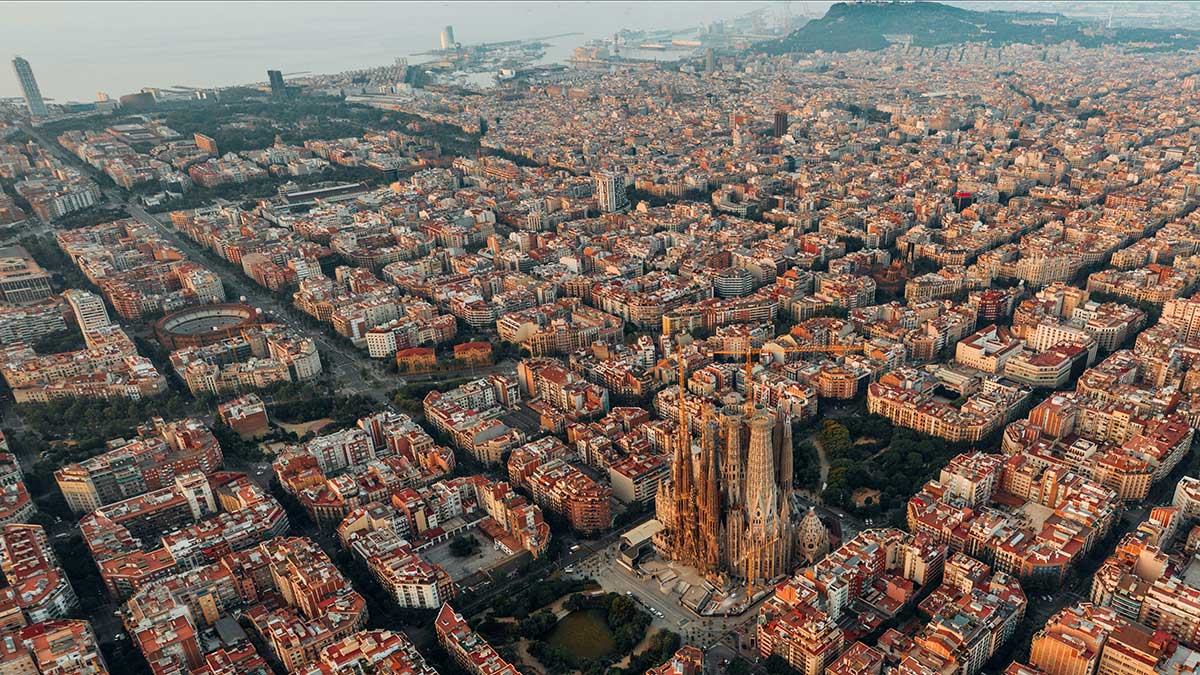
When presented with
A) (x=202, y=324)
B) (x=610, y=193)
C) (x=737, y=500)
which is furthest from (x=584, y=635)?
(x=610, y=193)

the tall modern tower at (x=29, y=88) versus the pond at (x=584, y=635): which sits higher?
the tall modern tower at (x=29, y=88)

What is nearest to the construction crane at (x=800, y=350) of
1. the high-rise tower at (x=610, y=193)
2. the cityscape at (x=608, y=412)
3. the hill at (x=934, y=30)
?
the cityscape at (x=608, y=412)

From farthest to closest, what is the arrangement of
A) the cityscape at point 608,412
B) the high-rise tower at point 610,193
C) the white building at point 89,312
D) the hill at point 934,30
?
the hill at point 934,30, the high-rise tower at point 610,193, the white building at point 89,312, the cityscape at point 608,412

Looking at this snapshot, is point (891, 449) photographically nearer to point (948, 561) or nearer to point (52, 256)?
point (948, 561)

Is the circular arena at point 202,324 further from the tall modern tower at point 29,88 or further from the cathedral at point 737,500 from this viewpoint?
the tall modern tower at point 29,88

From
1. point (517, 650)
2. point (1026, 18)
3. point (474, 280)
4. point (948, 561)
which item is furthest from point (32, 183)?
point (1026, 18)

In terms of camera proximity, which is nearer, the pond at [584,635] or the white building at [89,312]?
the pond at [584,635]
